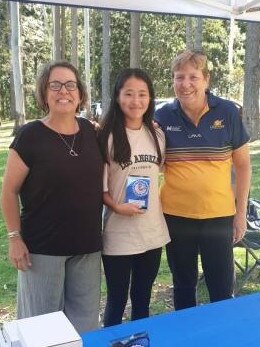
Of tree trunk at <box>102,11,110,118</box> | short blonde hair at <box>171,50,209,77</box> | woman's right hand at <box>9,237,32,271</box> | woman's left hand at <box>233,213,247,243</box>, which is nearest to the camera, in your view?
woman's right hand at <box>9,237,32,271</box>

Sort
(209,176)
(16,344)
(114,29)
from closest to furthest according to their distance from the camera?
(16,344), (209,176), (114,29)

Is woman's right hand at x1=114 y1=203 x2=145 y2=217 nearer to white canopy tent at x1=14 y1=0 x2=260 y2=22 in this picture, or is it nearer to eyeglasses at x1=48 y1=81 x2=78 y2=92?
eyeglasses at x1=48 y1=81 x2=78 y2=92

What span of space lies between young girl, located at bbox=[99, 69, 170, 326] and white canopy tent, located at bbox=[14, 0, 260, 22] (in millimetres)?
917

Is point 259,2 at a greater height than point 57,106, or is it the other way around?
point 259,2

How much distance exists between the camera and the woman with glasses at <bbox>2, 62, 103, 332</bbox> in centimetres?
227

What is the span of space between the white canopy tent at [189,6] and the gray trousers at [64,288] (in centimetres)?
173

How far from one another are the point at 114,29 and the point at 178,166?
106 feet

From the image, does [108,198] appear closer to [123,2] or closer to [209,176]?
[209,176]

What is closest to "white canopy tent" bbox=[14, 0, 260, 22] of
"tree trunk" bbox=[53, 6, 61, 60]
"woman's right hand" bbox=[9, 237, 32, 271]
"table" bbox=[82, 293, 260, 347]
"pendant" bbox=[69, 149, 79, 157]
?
"pendant" bbox=[69, 149, 79, 157]

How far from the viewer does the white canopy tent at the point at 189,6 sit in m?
3.29

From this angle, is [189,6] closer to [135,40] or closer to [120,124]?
[120,124]

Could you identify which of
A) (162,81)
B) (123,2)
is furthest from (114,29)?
(123,2)

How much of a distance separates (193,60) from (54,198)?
1115 millimetres

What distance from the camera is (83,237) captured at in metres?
2.40
